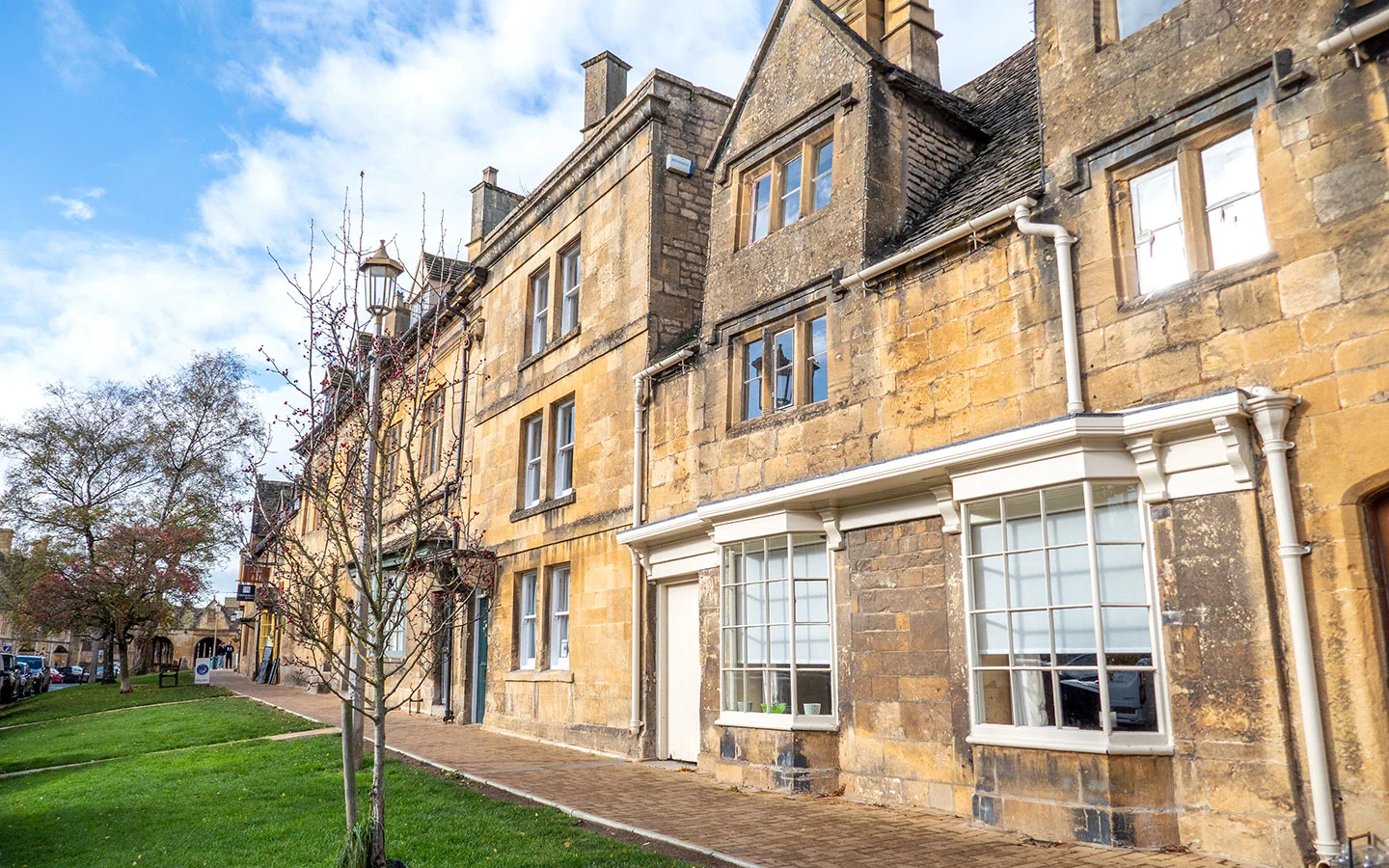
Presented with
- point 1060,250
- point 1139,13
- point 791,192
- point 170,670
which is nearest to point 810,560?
point 1060,250

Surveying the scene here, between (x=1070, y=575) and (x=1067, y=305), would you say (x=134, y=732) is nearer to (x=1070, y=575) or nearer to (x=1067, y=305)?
(x=1070, y=575)

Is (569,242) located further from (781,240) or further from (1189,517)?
(1189,517)

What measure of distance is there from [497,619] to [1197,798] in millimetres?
12869

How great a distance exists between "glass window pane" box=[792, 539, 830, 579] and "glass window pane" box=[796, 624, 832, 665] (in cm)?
Answer: 55

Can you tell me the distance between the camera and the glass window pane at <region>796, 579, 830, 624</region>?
1016cm

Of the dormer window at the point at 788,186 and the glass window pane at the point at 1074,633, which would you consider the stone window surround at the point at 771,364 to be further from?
the glass window pane at the point at 1074,633

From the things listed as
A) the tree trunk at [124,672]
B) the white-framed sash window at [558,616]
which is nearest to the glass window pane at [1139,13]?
the white-framed sash window at [558,616]

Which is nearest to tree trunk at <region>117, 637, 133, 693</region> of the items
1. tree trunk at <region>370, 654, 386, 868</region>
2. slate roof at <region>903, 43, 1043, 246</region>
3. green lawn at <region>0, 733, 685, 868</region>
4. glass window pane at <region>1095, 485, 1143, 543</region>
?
green lawn at <region>0, 733, 685, 868</region>

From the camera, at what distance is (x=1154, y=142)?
752 centimetres

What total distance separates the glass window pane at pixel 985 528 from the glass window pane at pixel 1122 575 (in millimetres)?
954

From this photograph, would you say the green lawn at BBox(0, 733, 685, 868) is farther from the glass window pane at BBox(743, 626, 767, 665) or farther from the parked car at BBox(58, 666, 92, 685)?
the parked car at BBox(58, 666, 92, 685)

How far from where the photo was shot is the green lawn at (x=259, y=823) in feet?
23.1

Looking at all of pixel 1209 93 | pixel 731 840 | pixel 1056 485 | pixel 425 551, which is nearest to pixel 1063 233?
pixel 1209 93

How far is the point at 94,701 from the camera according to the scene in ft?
89.4
